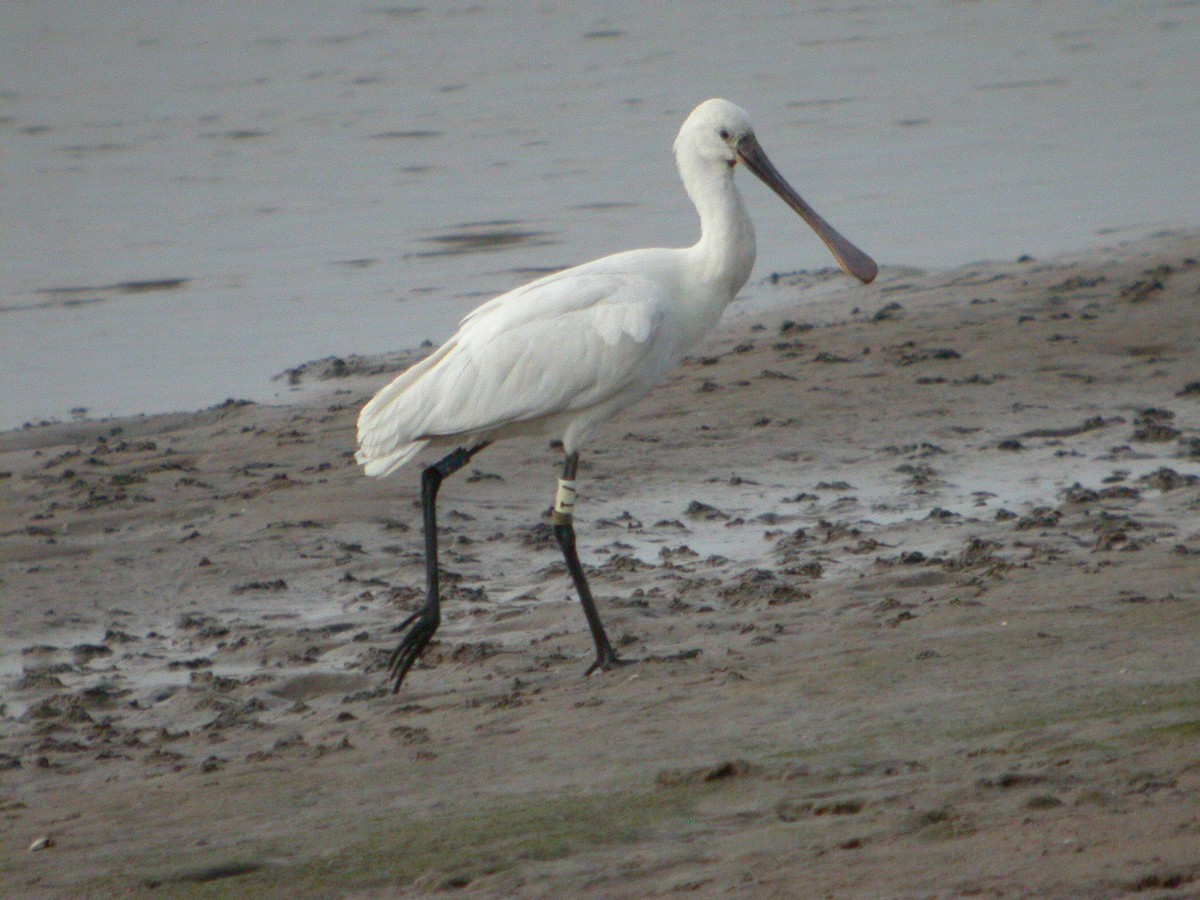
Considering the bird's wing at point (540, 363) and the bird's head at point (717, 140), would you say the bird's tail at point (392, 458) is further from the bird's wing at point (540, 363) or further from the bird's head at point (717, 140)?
the bird's head at point (717, 140)

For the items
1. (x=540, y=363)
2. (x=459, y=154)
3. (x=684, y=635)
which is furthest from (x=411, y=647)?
(x=459, y=154)

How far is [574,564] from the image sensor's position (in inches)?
257

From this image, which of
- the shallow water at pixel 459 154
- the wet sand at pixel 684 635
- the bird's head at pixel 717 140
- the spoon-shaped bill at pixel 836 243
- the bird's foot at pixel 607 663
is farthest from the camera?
the shallow water at pixel 459 154

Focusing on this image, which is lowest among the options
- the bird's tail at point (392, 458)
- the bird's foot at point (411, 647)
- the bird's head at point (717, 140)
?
the bird's foot at point (411, 647)

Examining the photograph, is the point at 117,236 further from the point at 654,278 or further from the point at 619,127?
the point at 654,278

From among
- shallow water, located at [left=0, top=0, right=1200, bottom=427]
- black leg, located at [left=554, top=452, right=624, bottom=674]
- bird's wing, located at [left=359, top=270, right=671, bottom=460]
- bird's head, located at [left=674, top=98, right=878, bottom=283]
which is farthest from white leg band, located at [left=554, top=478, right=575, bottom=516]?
shallow water, located at [left=0, top=0, right=1200, bottom=427]

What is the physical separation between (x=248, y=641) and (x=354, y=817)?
2.20 m

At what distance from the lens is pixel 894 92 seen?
20719 mm

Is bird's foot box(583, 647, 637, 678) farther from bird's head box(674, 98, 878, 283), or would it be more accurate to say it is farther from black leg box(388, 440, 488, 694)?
bird's head box(674, 98, 878, 283)

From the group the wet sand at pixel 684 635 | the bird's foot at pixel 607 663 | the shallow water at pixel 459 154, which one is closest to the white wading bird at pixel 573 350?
the bird's foot at pixel 607 663

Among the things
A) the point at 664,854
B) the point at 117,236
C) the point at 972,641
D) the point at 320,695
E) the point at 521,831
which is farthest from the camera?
the point at 117,236

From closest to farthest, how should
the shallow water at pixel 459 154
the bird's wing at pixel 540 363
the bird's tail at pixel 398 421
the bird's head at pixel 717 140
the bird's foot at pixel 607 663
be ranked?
1. the bird's foot at pixel 607 663
2. the bird's wing at pixel 540 363
3. the bird's tail at pixel 398 421
4. the bird's head at pixel 717 140
5. the shallow water at pixel 459 154

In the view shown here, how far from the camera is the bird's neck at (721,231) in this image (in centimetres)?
674

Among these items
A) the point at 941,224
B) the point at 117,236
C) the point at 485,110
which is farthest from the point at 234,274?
the point at 485,110
